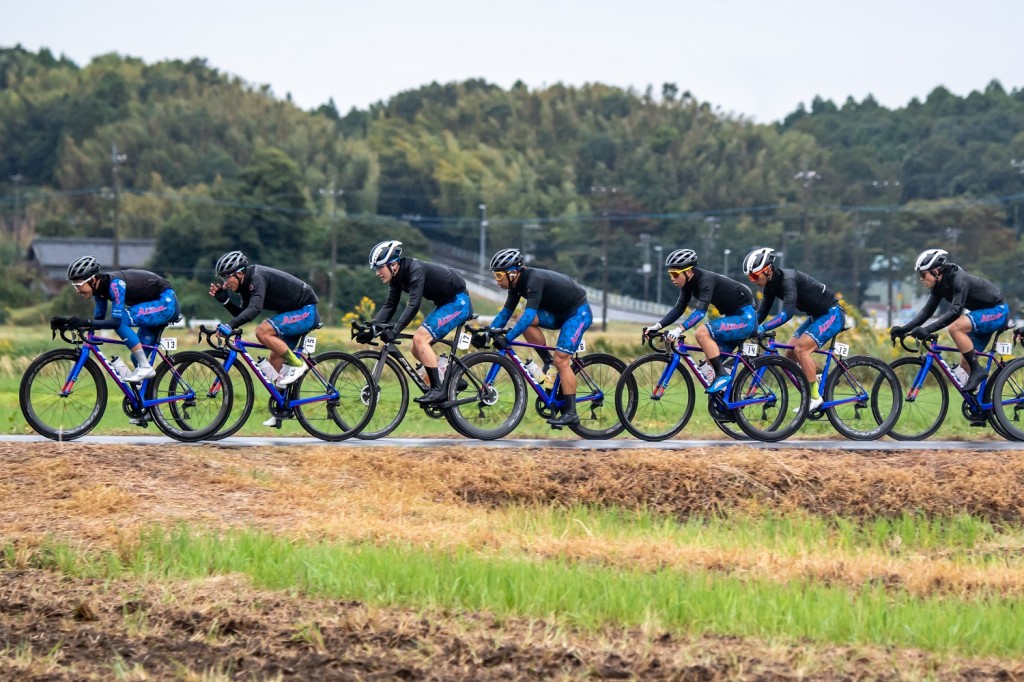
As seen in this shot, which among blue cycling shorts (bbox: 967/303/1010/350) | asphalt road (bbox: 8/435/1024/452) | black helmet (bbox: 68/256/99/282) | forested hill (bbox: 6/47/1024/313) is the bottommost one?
asphalt road (bbox: 8/435/1024/452)

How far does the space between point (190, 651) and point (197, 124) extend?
114223mm

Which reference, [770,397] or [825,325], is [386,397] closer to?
[770,397]

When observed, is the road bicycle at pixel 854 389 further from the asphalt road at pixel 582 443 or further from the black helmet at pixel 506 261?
the black helmet at pixel 506 261

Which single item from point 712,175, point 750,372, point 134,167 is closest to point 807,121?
point 712,175

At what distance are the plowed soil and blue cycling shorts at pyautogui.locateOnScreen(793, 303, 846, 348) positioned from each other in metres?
1.54

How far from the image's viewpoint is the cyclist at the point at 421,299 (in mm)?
13641

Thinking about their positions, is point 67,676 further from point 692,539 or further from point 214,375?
point 214,375

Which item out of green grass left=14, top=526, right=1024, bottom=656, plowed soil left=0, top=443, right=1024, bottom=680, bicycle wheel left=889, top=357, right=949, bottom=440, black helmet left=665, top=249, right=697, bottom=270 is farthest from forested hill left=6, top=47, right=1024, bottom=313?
green grass left=14, top=526, right=1024, bottom=656

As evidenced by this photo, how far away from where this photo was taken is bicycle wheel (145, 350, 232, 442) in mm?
13641

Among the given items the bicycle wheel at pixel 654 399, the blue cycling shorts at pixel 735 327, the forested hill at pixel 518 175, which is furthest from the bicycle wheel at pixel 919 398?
the forested hill at pixel 518 175

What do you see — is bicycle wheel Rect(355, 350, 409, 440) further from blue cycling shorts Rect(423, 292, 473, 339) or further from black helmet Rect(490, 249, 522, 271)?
black helmet Rect(490, 249, 522, 271)

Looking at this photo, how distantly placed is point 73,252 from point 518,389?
248ft

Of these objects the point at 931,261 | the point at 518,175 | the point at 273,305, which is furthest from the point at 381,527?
the point at 518,175

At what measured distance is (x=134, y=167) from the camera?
363 ft
